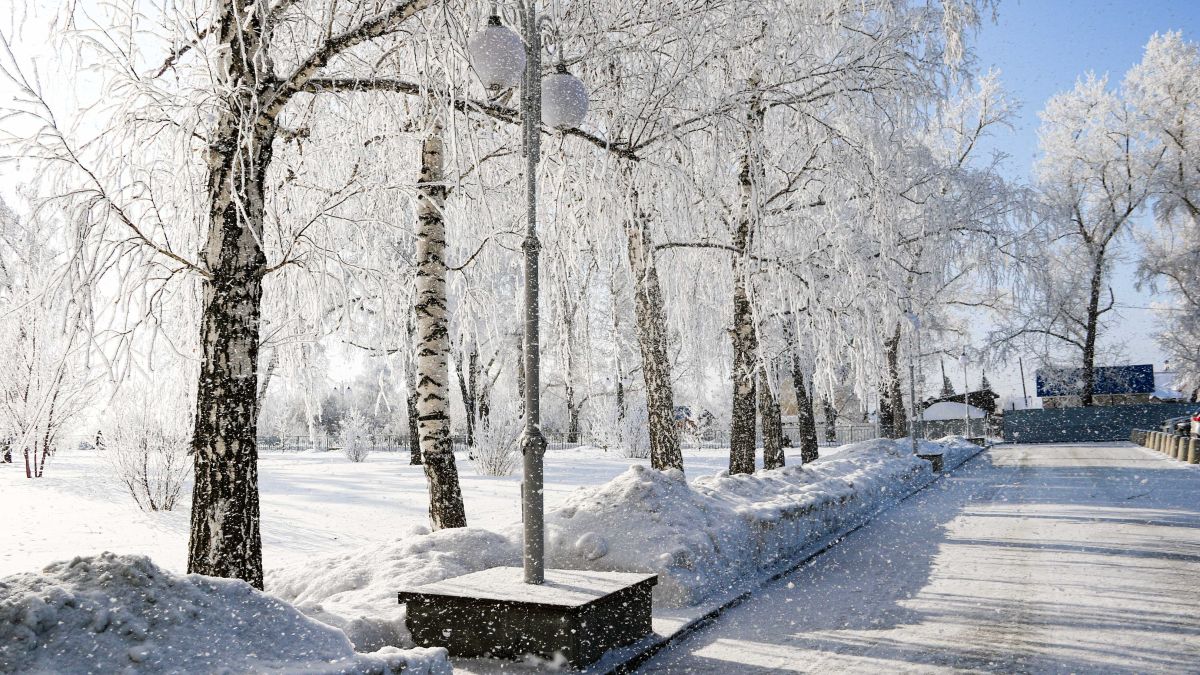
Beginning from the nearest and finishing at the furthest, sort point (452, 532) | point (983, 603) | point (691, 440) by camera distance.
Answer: point (983, 603) < point (452, 532) < point (691, 440)

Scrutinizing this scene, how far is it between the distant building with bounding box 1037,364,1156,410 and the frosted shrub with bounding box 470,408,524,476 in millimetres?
35495

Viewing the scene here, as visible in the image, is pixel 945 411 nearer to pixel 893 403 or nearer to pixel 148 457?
pixel 893 403

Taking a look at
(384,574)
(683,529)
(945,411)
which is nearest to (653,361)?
(683,529)

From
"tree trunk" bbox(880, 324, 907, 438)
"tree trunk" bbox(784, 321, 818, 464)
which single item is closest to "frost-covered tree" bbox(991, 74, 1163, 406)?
"tree trunk" bbox(880, 324, 907, 438)

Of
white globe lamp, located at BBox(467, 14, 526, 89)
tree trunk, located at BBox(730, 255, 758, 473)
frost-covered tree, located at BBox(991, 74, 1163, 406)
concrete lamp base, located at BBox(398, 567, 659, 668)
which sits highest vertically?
frost-covered tree, located at BBox(991, 74, 1163, 406)

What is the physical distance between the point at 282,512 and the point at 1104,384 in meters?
54.3

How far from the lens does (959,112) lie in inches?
1294

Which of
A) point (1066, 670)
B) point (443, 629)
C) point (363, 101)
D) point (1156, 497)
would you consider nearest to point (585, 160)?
point (363, 101)

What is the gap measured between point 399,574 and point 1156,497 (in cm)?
1418

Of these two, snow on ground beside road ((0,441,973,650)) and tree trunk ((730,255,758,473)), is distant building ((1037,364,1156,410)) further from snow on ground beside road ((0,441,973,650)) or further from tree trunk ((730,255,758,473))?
tree trunk ((730,255,758,473))

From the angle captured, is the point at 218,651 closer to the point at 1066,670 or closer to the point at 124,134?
the point at 124,134

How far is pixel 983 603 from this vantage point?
666cm

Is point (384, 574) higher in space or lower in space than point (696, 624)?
higher

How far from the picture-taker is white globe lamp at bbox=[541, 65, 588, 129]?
637cm
